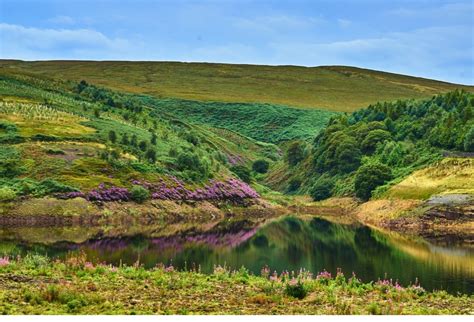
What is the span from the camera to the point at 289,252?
57.5 m

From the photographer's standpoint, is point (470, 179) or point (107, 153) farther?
point (107, 153)

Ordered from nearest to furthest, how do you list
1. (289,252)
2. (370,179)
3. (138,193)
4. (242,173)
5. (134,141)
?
(289,252) < (138,193) < (370,179) < (134,141) < (242,173)

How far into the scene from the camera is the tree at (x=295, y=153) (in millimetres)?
159000

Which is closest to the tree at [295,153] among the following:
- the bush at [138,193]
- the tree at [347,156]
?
the tree at [347,156]

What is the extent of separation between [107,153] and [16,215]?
2343cm

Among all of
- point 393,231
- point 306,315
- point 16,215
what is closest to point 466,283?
point 306,315

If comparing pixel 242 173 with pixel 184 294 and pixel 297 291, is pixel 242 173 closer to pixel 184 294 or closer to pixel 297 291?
pixel 297 291

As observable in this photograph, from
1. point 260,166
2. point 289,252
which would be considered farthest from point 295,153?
point 289,252

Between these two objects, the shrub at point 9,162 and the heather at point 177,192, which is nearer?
the heather at point 177,192

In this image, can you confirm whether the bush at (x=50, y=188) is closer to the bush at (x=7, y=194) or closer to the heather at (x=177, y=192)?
the heather at (x=177, y=192)

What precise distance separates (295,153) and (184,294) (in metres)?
132

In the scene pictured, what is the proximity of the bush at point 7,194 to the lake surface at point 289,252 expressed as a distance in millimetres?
10621

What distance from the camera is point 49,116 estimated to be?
4574 inches

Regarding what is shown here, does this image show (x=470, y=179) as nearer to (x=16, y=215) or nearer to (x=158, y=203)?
(x=158, y=203)
